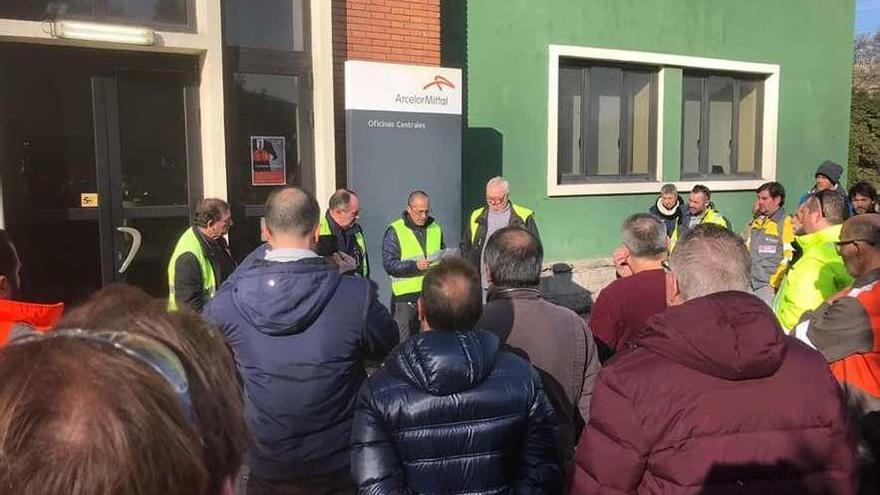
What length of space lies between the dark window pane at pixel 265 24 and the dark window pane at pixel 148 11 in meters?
0.46

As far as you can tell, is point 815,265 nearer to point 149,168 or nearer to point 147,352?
point 147,352

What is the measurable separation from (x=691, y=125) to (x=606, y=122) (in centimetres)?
175

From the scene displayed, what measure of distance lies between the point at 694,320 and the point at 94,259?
604cm

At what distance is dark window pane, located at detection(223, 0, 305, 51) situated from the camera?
7406mm

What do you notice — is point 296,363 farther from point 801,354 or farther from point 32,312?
point 801,354

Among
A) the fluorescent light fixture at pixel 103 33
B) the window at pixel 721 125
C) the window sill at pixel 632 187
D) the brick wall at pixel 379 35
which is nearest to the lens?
the fluorescent light fixture at pixel 103 33

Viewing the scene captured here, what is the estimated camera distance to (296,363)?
279 cm

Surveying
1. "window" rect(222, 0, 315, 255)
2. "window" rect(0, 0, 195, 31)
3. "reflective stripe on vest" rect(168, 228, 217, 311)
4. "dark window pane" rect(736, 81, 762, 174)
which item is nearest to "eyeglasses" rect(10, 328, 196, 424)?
"reflective stripe on vest" rect(168, 228, 217, 311)

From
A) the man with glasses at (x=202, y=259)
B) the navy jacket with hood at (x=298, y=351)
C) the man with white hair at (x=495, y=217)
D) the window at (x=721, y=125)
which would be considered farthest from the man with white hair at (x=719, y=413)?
the window at (x=721, y=125)

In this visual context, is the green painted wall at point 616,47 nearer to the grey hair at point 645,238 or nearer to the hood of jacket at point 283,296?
the grey hair at point 645,238

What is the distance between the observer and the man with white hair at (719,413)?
198 centimetres

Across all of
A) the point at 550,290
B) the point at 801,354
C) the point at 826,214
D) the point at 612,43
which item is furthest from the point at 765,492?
the point at 612,43

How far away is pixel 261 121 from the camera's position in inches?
299

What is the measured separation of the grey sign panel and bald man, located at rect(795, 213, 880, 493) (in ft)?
→ 15.8
